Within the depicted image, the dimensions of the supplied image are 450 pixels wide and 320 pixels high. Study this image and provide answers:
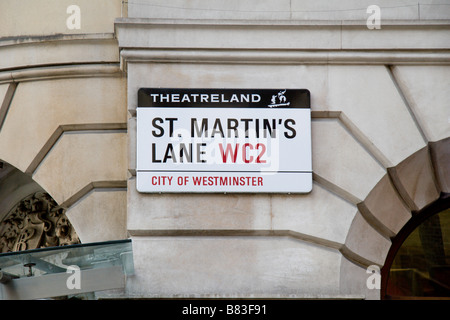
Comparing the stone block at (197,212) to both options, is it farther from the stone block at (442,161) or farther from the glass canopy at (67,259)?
the stone block at (442,161)

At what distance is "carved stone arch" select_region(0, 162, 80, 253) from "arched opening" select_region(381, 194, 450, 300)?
4.32 meters

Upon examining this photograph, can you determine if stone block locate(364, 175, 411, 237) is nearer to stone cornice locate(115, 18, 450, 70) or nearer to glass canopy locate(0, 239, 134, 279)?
stone cornice locate(115, 18, 450, 70)

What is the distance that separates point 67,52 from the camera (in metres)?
8.02

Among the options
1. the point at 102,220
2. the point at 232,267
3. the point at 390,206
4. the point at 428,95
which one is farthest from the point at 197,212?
the point at 428,95

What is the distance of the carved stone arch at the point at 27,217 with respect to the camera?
9.09 meters

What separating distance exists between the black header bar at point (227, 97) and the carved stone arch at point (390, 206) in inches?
55.3

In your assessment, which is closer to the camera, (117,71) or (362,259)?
(362,259)

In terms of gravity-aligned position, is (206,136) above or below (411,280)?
above

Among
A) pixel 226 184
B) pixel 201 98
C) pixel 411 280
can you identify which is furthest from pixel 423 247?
pixel 201 98

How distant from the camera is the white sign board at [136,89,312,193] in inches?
285

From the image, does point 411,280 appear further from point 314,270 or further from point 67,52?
point 67,52

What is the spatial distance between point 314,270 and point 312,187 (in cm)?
95

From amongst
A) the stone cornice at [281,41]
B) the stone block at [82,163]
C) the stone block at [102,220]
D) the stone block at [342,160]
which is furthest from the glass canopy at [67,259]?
the stone block at [342,160]

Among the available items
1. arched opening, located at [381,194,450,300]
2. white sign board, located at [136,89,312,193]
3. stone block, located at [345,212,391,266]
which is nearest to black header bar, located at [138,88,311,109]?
white sign board, located at [136,89,312,193]
